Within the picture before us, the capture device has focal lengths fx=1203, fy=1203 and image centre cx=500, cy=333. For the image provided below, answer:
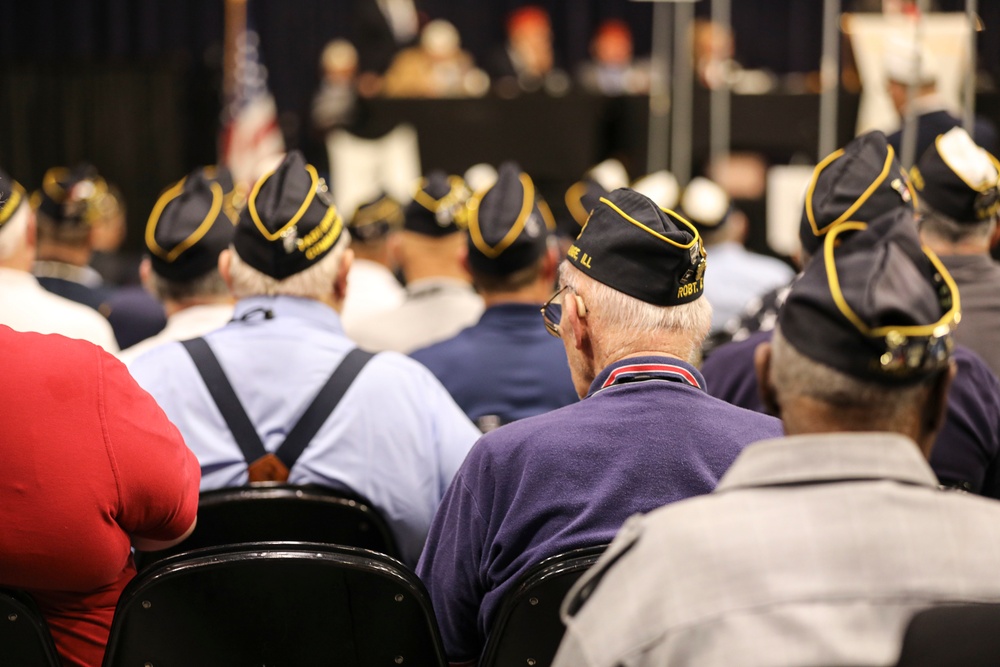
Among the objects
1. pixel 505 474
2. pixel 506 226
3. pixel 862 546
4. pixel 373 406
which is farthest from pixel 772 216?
pixel 862 546

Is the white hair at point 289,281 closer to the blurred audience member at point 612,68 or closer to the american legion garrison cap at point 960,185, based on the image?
the american legion garrison cap at point 960,185

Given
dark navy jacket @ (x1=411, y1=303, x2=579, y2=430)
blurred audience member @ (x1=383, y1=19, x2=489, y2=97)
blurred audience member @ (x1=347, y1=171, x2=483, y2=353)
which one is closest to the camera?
dark navy jacket @ (x1=411, y1=303, x2=579, y2=430)

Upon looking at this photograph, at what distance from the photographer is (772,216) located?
771 centimetres

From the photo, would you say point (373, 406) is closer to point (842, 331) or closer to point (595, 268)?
point (595, 268)

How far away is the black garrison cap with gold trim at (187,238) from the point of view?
10.0ft

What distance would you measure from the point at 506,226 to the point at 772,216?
4819mm

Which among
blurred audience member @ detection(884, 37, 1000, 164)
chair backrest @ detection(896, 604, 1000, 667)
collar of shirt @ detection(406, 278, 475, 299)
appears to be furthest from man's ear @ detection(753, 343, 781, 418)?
blurred audience member @ detection(884, 37, 1000, 164)

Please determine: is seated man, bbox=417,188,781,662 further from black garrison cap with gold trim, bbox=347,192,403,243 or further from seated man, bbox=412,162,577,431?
black garrison cap with gold trim, bbox=347,192,403,243

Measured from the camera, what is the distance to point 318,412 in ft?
7.93

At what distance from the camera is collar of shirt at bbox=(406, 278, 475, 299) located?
13.2ft

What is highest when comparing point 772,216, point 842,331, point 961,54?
point 842,331

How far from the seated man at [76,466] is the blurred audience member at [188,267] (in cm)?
117

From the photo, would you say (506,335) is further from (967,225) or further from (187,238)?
(967,225)

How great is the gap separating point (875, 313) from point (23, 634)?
4.27 feet
